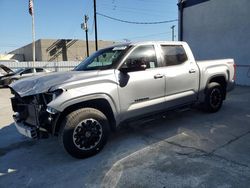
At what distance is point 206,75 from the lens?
5.96 meters

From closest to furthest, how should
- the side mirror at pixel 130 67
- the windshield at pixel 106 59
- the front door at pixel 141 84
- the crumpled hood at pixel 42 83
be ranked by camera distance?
the crumpled hood at pixel 42 83
the side mirror at pixel 130 67
the front door at pixel 141 84
the windshield at pixel 106 59

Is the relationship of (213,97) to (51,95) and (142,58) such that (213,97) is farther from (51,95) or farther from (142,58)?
(51,95)

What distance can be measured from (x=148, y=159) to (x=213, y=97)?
128 inches

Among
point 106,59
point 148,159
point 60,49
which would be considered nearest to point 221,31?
point 106,59

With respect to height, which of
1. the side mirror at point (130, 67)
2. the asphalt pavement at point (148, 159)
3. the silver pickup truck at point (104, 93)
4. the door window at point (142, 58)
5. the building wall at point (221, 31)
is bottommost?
the asphalt pavement at point (148, 159)

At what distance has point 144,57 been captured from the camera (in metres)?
4.85

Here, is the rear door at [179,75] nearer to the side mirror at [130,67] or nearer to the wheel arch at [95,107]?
the side mirror at [130,67]

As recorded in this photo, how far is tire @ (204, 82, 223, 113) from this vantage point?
619 centimetres

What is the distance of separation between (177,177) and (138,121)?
5.22ft

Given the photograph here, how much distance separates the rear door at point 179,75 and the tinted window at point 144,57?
0.28 metres

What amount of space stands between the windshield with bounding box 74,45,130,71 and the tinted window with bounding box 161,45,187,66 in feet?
3.04

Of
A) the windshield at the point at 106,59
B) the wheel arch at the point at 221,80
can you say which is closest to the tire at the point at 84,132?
the windshield at the point at 106,59

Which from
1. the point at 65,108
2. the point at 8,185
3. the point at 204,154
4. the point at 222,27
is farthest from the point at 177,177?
the point at 222,27

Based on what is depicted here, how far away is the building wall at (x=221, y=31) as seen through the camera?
37.8 feet
